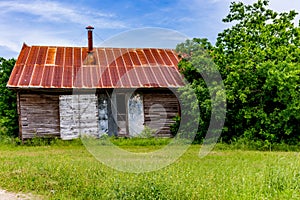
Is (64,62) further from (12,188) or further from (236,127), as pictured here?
(12,188)

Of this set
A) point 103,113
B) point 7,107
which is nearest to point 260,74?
point 103,113

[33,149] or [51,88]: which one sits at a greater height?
[51,88]

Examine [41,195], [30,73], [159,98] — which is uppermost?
[30,73]

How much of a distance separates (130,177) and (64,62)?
12.6 meters

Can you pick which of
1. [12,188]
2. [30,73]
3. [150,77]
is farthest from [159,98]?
[12,188]

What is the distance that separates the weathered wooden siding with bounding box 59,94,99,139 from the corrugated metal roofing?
0.74 meters

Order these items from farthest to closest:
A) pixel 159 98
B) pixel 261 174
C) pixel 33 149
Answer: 1. pixel 159 98
2. pixel 33 149
3. pixel 261 174

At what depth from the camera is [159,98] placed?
61.7ft

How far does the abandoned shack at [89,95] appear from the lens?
17.4 metres

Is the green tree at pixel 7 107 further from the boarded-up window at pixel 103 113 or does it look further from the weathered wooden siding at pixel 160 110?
the weathered wooden siding at pixel 160 110

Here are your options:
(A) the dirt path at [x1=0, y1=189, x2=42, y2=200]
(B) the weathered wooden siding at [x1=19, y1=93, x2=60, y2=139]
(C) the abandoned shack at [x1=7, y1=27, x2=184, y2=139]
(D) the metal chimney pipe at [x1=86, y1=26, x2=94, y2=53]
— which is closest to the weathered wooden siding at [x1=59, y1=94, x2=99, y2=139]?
(C) the abandoned shack at [x1=7, y1=27, x2=184, y2=139]

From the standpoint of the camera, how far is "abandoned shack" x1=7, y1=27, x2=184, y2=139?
1738 centimetres

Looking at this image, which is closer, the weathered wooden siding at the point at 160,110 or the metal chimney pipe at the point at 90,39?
the weathered wooden siding at the point at 160,110

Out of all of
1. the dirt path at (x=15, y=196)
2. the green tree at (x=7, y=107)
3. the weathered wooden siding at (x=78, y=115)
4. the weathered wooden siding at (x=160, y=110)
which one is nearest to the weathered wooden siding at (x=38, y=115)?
the weathered wooden siding at (x=78, y=115)
